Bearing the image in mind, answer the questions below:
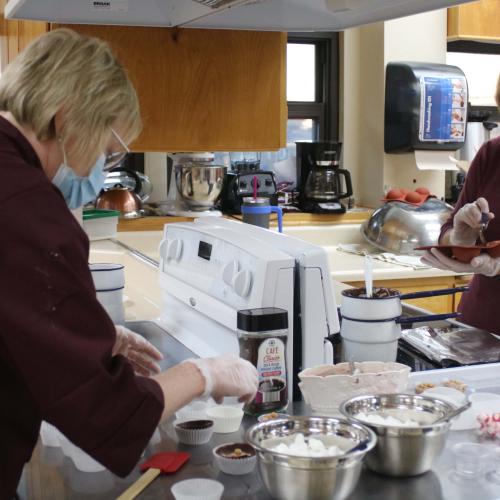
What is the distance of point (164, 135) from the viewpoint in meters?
2.59

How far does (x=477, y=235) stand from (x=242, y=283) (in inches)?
50.2

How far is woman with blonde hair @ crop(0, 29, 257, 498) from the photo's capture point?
94 cm

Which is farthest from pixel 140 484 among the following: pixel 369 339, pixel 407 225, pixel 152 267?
pixel 407 225

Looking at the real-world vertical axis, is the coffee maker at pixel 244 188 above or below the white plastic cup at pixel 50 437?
above

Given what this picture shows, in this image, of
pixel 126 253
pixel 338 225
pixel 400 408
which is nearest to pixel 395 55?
pixel 338 225

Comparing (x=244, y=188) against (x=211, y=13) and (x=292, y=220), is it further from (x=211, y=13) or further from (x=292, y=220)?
(x=211, y=13)

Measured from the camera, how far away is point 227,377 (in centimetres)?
119

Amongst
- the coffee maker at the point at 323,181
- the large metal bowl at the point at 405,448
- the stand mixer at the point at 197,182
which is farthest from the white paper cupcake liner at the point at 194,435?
the coffee maker at the point at 323,181

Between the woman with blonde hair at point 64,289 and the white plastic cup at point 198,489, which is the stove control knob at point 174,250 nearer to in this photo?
the woman with blonde hair at point 64,289

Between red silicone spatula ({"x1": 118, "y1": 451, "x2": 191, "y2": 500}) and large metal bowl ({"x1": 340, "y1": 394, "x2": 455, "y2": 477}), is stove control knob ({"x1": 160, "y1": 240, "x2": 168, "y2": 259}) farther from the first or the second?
large metal bowl ({"x1": 340, "y1": 394, "x2": 455, "y2": 477})

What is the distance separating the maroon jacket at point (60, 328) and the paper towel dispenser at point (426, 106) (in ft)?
11.3

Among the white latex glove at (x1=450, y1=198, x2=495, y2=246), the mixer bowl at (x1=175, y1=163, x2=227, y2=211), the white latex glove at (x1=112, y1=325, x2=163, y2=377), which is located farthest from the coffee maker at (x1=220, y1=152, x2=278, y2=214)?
the white latex glove at (x1=112, y1=325, x2=163, y2=377)

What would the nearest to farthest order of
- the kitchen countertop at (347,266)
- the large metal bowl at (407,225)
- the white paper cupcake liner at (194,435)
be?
the white paper cupcake liner at (194,435), the kitchen countertop at (347,266), the large metal bowl at (407,225)

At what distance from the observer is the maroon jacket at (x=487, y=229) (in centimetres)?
255
